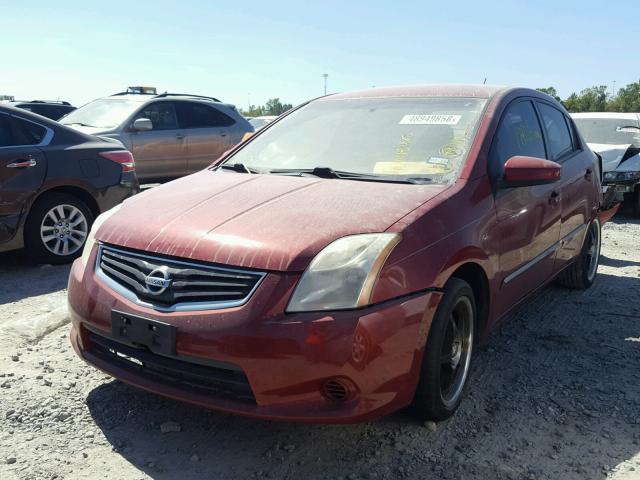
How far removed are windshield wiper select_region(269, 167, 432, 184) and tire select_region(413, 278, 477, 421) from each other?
0.62m

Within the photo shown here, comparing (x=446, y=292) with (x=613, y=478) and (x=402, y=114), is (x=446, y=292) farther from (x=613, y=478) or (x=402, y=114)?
(x=402, y=114)

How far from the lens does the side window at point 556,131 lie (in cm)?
438

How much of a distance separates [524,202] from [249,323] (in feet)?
6.38

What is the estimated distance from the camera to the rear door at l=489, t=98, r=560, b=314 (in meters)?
3.33

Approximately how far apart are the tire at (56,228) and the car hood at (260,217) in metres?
2.68

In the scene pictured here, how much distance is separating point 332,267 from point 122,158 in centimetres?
443

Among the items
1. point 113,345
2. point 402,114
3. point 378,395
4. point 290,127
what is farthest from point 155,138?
point 378,395

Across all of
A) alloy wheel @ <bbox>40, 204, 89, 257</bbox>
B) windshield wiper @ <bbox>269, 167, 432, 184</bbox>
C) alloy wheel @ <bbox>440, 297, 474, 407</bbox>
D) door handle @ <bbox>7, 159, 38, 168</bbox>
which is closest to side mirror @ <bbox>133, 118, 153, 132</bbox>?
alloy wheel @ <bbox>40, 204, 89, 257</bbox>

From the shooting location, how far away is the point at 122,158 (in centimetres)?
627

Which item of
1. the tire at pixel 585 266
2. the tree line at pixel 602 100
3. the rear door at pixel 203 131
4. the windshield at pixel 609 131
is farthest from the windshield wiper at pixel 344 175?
the tree line at pixel 602 100

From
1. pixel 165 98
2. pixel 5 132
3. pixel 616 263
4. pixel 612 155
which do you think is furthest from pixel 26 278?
pixel 612 155

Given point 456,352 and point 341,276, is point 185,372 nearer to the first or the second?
point 341,276

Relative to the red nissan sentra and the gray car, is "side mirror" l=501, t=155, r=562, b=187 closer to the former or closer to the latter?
the red nissan sentra

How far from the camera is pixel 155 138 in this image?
966cm
